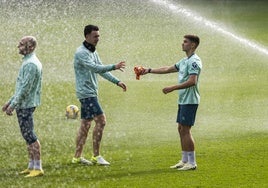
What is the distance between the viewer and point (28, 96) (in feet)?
28.4

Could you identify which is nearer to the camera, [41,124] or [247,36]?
[41,124]

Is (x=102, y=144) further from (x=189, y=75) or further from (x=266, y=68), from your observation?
(x=266, y=68)

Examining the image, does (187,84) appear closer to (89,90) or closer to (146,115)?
(89,90)

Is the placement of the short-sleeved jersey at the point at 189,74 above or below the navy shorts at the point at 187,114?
above

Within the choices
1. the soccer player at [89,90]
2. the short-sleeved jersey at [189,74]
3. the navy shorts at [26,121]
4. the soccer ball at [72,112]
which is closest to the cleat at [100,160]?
the soccer player at [89,90]

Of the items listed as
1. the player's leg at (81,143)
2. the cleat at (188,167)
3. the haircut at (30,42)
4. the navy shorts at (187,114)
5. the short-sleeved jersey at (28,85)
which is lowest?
the cleat at (188,167)

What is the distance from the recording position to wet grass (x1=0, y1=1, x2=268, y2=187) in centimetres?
873

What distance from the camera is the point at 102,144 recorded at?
10797mm

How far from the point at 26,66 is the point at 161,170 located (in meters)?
1.85

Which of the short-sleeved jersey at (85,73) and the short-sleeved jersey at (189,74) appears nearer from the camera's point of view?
the short-sleeved jersey at (189,74)

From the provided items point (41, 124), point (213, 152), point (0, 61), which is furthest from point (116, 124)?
point (0, 61)

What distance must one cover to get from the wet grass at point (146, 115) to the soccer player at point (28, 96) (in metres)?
0.27

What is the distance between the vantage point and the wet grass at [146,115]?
28.7 feet

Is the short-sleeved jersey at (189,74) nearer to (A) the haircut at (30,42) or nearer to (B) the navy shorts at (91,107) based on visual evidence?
(B) the navy shorts at (91,107)
